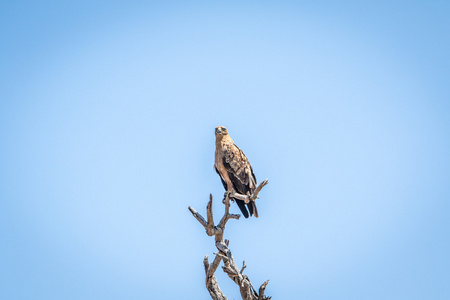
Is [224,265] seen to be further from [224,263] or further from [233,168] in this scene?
[233,168]

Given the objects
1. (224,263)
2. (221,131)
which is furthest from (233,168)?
Answer: (224,263)

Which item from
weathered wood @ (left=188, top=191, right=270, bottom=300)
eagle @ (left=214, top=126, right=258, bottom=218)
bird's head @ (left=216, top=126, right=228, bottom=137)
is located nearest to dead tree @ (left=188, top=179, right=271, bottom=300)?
weathered wood @ (left=188, top=191, right=270, bottom=300)

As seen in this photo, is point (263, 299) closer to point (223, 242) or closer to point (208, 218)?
point (223, 242)

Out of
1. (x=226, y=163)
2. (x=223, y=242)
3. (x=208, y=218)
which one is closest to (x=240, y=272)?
(x=223, y=242)

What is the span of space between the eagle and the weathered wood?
0.63m

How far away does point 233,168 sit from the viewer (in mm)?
11508

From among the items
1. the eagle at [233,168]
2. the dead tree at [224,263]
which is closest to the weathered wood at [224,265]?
the dead tree at [224,263]

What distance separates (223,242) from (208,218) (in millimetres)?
700

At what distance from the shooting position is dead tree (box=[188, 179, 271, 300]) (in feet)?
34.1

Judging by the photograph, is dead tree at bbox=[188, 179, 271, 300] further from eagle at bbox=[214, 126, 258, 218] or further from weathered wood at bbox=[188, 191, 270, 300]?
eagle at bbox=[214, 126, 258, 218]

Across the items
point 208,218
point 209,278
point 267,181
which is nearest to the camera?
point 267,181

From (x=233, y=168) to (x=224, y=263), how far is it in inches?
80.7

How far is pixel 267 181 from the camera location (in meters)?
9.36

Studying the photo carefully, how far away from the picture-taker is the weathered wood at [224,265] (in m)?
10.4
